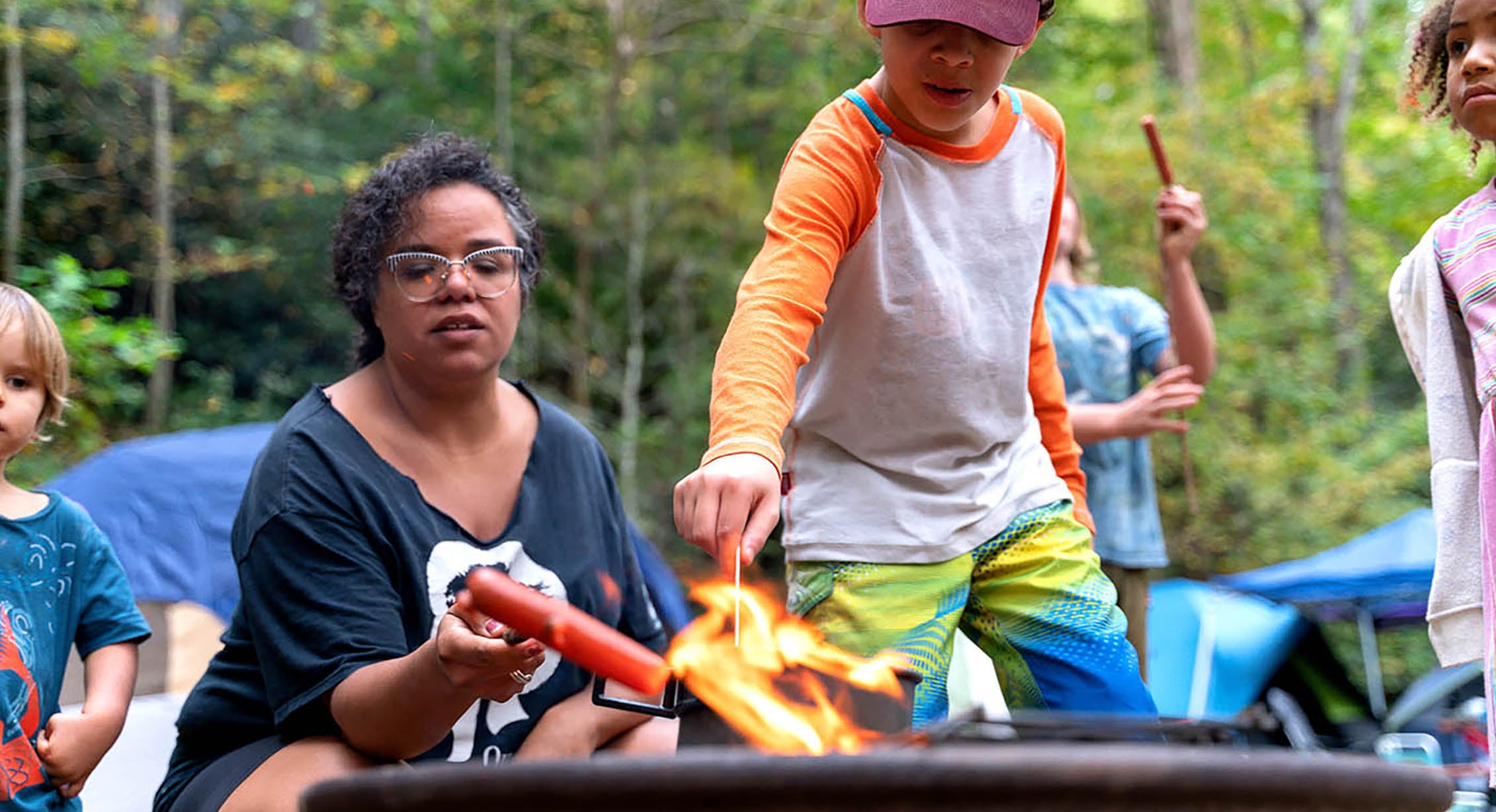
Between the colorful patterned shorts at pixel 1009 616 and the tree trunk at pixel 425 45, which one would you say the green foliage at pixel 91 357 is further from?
the colorful patterned shorts at pixel 1009 616

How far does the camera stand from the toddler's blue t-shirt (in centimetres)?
232

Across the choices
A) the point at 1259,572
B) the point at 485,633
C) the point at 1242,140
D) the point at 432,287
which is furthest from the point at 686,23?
the point at 485,633

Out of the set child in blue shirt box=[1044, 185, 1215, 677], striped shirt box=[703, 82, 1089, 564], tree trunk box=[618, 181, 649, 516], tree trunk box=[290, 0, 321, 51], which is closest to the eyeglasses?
striped shirt box=[703, 82, 1089, 564]

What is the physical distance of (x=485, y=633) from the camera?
5.78 ft

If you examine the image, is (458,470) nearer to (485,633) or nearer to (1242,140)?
(485,633)

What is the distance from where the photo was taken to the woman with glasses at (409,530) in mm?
2205

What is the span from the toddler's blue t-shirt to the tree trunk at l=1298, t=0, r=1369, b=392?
1336cm

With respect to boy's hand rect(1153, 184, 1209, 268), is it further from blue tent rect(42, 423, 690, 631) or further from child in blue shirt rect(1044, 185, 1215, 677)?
blue tent rect(42, 423, 690, 631)

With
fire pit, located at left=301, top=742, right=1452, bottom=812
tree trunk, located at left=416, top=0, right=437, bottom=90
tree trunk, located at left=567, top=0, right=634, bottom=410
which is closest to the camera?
fire pit, located at left=301, top=742, right=1452, bottom=812

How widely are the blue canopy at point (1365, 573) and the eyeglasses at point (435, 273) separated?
7655 millimetres

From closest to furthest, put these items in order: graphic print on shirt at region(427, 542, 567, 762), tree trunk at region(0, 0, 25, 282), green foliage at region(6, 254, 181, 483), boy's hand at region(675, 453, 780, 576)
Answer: boy's hand at region(675, 453, 780, 576) → graphic print on shirt at region(427, 542, 567, 762) → green foliage at region(6, 254, 181, 483) → tree trunk at region(0, 0, 25, 282)

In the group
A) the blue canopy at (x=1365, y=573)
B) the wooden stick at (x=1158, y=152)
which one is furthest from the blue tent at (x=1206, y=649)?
the wooden stick at (x=1158, y=152)

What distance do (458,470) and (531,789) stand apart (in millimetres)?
1501

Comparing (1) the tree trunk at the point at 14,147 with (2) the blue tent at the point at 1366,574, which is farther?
(1) the tree trunk at the point at 14,147
